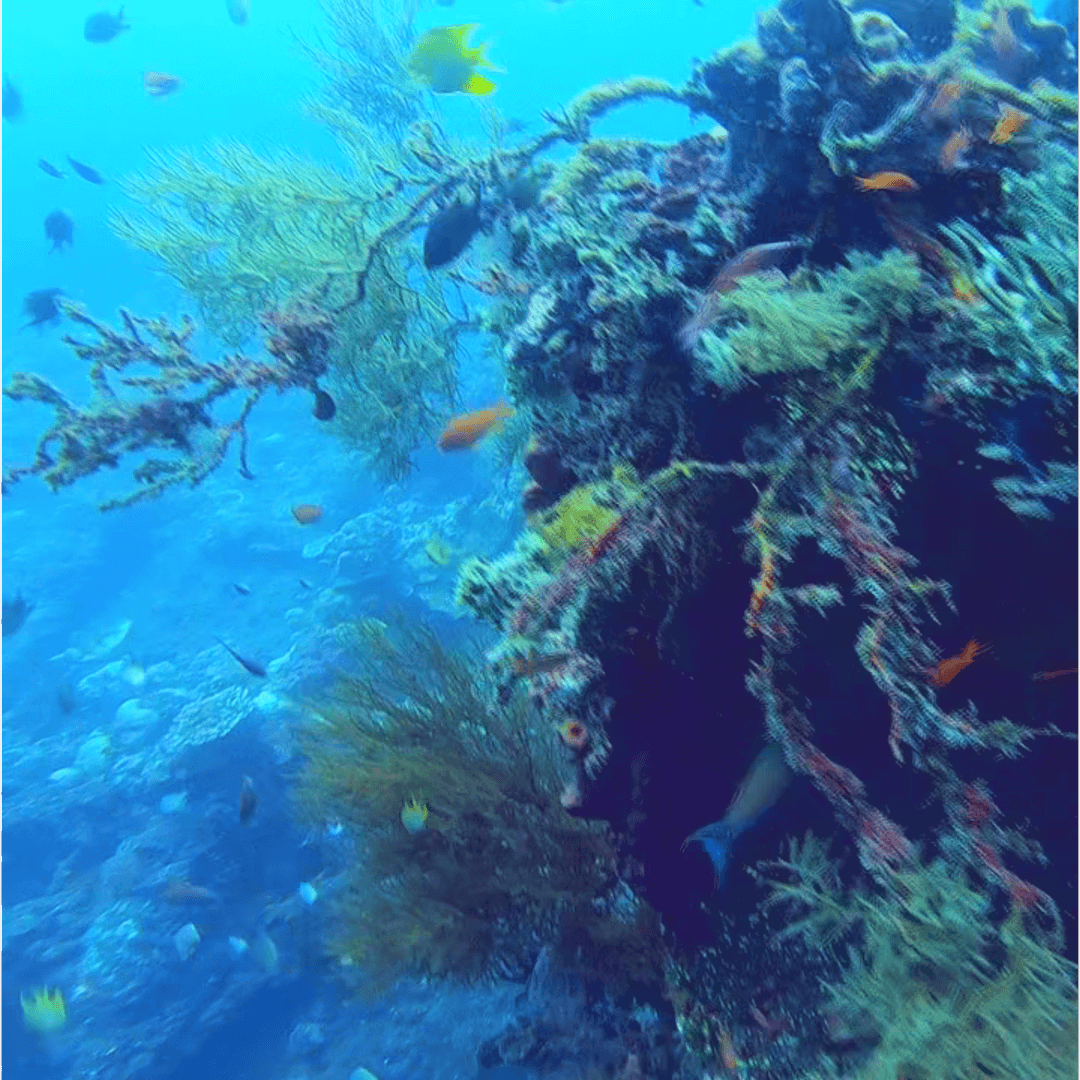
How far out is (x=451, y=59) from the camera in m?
5.98

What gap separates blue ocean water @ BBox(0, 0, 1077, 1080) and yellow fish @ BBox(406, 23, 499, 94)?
64 centimetres

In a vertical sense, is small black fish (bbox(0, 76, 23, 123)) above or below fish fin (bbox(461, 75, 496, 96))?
below

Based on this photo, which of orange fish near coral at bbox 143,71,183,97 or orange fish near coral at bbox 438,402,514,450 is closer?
orange fish near coral at bbox 438,402,514,450

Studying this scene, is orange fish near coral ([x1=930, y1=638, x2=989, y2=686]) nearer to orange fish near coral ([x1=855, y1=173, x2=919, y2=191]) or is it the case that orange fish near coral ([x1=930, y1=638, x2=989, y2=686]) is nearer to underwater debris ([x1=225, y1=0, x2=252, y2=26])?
orange fish near coral ([x1=855, y1=173, x2=919, y2=191])

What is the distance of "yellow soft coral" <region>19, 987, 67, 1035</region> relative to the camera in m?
8.20

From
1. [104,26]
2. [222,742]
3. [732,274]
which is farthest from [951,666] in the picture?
[104,26]

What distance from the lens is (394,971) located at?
486cm

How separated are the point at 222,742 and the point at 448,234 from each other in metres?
8.47

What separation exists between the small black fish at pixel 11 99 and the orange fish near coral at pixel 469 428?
1166 cm

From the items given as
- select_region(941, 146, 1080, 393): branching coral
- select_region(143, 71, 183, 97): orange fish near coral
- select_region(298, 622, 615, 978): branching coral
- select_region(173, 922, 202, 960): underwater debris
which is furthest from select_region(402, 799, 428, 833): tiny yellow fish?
select_region(143, 71, 183, 97): orange fish near coral

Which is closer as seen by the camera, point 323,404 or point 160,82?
point 323,404

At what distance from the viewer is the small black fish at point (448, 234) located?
513 cm

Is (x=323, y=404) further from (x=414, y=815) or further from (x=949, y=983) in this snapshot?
(x=949, y=983)

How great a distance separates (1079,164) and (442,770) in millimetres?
3983
